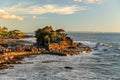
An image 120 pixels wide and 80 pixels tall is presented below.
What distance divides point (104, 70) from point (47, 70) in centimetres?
1382

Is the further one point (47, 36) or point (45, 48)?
point (47, 36)

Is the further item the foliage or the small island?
the foliage

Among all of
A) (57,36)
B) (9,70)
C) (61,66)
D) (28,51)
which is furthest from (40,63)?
(57,36)

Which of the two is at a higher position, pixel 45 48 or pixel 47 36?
pixel 47 36

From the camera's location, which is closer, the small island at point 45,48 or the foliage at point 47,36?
the small island at point 45,48

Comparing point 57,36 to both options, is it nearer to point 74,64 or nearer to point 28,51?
point 28,51

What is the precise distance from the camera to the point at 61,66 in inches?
2977

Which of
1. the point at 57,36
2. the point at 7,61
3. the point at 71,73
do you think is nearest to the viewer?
the point at 71,73

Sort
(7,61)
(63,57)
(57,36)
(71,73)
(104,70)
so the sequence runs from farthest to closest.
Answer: (57,36)
(63,57)
(7,61)
(104,70)
(71,73)

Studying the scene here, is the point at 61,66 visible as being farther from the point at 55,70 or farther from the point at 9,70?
the point at 9,70

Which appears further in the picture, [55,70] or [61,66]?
[61,66]

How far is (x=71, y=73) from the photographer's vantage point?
217ft

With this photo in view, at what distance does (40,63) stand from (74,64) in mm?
9139

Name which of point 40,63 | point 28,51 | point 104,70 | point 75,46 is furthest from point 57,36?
point 104,70
